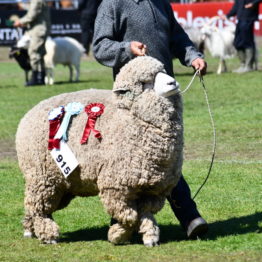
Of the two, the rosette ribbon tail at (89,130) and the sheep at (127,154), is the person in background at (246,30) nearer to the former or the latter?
the sheep at (127,154)

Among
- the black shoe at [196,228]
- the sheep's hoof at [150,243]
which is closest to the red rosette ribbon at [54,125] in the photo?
the sheep's hoof at [150,243]

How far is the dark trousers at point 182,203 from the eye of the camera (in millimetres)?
6883

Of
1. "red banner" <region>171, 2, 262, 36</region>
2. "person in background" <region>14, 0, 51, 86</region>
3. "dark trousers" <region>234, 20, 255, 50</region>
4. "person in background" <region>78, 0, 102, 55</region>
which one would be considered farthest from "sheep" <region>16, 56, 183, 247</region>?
"red banner" <region>171, 2, 262, 36</region>

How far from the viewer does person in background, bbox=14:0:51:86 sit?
20.8 meters

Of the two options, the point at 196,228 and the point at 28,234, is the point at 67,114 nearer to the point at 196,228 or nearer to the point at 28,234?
the point at 28,234

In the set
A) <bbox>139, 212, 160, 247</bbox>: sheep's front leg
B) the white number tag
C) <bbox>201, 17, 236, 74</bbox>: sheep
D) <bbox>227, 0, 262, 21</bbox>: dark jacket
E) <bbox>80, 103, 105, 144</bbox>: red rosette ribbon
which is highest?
<bbox>80, 103, 105, 144</bbox>: red rosette ribbon

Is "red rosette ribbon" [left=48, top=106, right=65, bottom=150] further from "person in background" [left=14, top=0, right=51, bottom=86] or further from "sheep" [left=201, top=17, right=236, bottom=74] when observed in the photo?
"sheep" [left=201, top=17, right=236, bottom=74]

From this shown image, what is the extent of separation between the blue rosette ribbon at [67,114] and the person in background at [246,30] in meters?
15.6

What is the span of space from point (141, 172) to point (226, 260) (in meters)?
0.87

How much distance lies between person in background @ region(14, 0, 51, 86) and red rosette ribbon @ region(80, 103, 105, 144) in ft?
46.9

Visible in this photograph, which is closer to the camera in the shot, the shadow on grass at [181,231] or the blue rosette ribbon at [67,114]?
the blue rosette ribbon at [67,114]

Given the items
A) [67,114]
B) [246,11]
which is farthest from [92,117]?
[246,11]

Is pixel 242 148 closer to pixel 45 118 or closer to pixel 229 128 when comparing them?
pixel 229 128

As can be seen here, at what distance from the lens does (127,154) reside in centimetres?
637
